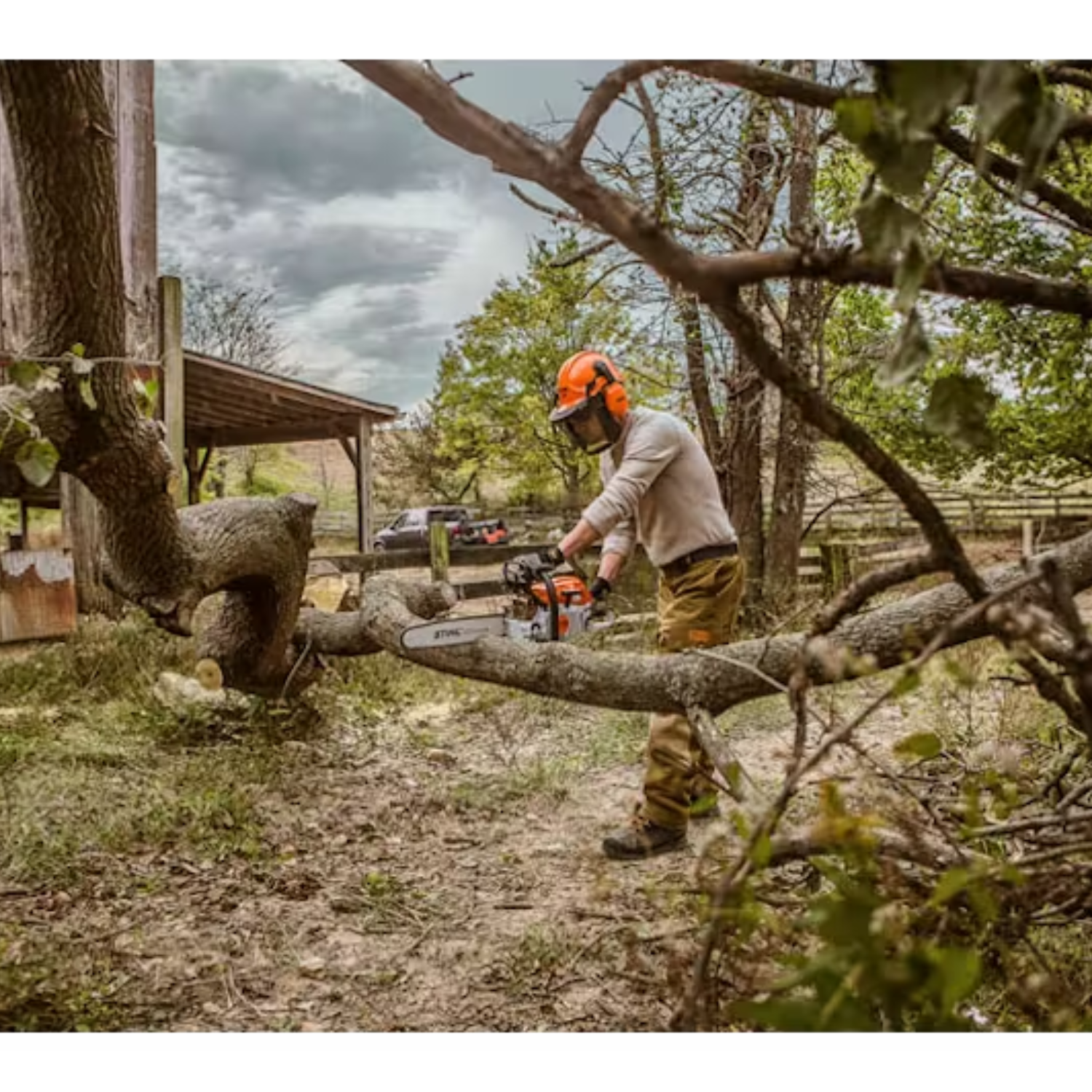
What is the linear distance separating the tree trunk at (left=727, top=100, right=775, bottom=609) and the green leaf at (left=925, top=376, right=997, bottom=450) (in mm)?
2187

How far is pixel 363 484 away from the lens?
598 centimetres

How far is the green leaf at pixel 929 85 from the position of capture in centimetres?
59

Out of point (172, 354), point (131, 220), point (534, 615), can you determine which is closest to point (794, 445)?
point (534, 615)

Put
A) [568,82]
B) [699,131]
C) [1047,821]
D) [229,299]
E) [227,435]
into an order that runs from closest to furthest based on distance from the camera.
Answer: [1047,821] → [568,82] → [699,131] → [229,299] → [227,435]

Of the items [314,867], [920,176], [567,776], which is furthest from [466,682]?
[920,176]

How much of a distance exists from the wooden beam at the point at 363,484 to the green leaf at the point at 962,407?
5075mm

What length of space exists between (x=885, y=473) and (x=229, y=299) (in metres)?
5.22

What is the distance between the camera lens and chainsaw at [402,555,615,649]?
202 cm

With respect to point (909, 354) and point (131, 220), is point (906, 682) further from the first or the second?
point (131, 220)

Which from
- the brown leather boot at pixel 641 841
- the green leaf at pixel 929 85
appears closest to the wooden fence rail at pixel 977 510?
the brown leather boot at pixel 641 841

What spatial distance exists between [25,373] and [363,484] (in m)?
4.65

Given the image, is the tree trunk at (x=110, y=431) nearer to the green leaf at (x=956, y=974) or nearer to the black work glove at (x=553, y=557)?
the black work glove at (x=553, y=557)

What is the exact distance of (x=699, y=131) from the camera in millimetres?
3605
